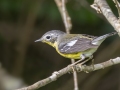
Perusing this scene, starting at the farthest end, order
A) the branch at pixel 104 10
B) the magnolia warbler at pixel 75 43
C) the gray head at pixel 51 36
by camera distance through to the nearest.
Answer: the gray head at pixel 51 36, the magnolia warbler at pixel 75 43, the branch at pixel 104 10

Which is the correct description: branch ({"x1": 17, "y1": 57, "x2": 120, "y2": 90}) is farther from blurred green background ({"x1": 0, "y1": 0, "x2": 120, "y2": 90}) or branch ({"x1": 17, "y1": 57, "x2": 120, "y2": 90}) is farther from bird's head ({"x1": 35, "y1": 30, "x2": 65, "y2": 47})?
blurred green background ({"x1": 0, "y1": 0, "x2": 120, "y2": 90})

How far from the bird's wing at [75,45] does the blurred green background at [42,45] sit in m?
1.66

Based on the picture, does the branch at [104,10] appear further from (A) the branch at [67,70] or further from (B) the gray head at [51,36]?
(B) the gray head at [51,36]

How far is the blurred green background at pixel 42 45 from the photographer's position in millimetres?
5418

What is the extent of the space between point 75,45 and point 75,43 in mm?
79

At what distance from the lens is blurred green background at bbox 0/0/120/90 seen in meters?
5.42

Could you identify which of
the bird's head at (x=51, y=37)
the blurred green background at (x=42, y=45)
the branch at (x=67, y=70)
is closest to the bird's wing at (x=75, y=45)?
the bird's head at (x=51, y=37)

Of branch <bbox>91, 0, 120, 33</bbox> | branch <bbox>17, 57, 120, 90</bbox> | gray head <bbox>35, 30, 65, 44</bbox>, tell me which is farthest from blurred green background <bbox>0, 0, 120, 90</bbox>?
branch <bbox>17, 57, 120, 90</bbox>

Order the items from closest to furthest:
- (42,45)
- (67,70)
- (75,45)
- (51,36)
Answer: (67,70) → (75,45) → (51,36) → (42,45)

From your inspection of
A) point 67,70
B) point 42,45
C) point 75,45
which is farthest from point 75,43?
point 42,45

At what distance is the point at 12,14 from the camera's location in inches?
222

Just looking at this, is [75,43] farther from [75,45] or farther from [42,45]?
[42,45]

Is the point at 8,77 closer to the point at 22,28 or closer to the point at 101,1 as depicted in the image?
the point at 22,28

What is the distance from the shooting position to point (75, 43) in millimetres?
3369
